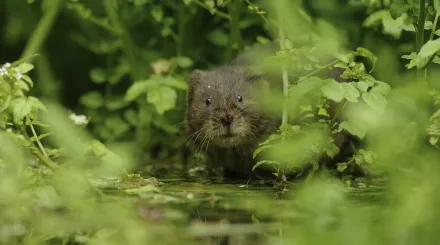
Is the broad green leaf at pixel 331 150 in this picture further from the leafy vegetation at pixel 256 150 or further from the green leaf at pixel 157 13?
the green leaf at pixel 157 13

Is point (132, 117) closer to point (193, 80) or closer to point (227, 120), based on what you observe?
point (193, 80)

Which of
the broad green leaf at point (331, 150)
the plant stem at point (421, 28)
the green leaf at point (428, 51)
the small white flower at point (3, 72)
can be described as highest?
the plant stem at point (421, 28)

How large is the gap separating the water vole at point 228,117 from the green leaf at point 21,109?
1268mm

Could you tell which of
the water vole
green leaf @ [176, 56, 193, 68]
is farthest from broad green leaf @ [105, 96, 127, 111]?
the water vole

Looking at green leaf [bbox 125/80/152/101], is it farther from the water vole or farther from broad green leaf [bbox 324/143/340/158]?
broad green leaf [bbox 324/143/340/158]

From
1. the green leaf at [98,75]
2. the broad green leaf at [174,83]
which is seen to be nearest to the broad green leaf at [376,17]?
the broad green leaf at [174,83]

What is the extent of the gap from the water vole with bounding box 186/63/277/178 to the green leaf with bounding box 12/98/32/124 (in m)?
1.27

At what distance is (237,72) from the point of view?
478cm

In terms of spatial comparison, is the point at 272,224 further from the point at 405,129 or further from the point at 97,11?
the point at 97,11

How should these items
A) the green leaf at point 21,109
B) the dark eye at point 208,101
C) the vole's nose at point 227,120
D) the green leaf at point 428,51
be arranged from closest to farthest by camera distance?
1. the green leaf at point 428,51
2. the green leaf at point 21,109
3. the vole's nose at point 227,120
4. the dark eye at point 208,101

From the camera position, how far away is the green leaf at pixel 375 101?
3296 mm

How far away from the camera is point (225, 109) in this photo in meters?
4.52

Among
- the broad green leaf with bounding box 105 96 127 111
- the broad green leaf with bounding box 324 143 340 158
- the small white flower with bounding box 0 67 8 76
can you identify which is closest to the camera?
the small white flower with bounding box 0 67 8 76

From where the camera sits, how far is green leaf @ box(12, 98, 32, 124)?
3.56 meters
